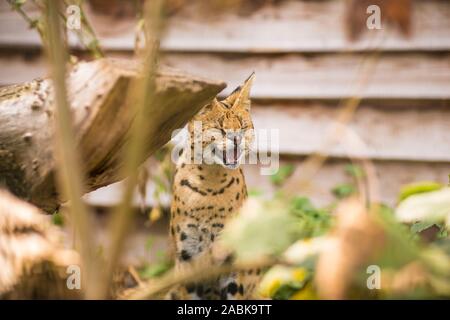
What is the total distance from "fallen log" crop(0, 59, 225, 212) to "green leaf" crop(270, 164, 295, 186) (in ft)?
6.25

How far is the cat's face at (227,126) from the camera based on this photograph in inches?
81.2

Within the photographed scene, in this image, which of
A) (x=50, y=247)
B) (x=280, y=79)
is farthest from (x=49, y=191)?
(x=280, y=79)

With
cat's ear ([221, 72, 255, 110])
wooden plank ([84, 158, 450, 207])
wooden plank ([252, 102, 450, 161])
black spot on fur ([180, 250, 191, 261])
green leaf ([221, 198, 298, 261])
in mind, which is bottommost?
green leaf ([221, 198, 298, 261])

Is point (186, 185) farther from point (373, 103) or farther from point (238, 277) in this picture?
point (373, 103)

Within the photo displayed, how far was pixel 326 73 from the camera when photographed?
329cm

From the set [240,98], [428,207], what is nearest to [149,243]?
[240,98]

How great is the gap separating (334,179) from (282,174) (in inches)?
10.4

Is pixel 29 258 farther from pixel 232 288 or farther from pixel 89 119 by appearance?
pixel 232 288

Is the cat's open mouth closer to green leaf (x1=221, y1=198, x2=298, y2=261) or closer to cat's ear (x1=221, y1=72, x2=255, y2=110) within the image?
cat's ear (x1=221, y1=72, x2=255, y2=110)

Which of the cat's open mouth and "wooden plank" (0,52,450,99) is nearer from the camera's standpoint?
the cat's open mouth

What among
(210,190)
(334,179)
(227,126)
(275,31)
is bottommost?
(210,190)

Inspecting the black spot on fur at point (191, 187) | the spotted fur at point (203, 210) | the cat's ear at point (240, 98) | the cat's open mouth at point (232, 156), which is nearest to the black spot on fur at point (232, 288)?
the spotted fur at point (203, 210)

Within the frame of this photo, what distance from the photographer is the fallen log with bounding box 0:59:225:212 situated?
46.2 inches

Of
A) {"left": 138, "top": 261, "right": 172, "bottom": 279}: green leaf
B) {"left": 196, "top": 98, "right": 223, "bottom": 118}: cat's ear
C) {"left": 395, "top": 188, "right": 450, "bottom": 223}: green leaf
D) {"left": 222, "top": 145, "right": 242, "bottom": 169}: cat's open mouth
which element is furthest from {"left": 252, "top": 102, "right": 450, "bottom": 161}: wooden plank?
{"left": 395, "top": 188, "right": 450, "bottom": 223}: green leaf
